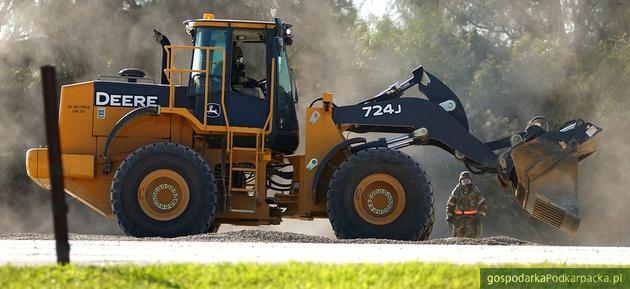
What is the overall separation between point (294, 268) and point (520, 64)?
27.5 metres

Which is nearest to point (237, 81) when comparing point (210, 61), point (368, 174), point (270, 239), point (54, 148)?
point (210, 61)

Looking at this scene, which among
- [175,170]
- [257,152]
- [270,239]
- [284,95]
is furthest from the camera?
[284,95]

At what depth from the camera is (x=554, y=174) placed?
1850 centimetres

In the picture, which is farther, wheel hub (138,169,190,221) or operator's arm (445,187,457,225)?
operator's arm (445,187,457,225)

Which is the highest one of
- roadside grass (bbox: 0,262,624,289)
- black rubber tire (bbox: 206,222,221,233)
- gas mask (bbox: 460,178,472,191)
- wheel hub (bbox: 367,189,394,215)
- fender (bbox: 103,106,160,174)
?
fender (bbox: 103,106,160,174)

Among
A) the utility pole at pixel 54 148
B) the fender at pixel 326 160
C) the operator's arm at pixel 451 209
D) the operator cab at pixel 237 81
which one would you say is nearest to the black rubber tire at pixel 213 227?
the operator cab at pixel 237 81

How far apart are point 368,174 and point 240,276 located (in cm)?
744

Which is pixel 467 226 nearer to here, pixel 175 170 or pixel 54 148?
pixel 175 170

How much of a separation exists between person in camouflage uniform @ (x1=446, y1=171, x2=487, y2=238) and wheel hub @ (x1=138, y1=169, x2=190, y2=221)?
6752 mm

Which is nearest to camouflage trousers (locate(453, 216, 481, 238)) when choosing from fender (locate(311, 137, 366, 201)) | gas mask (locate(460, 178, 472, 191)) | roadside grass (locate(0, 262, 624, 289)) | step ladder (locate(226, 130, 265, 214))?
gas mask (locate(460, 178, 472, 191))

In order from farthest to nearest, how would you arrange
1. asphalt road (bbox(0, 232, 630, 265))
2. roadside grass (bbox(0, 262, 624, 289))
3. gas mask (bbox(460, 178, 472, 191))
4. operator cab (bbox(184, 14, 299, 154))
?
gas mask (bbox(460, 178, 472, 191)) < operator cab (bbox(184, 14, 299, 154)) < asphalt road (bbox(0, 232, 630, 265)) < roadside grass (bbox(0, 262, 624, 289))

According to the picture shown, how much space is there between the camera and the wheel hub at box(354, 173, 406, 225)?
1839 cm

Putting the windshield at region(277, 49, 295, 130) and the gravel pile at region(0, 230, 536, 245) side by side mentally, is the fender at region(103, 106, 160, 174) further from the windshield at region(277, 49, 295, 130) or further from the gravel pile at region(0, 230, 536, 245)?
the windshield at region(277, 49, 295, 130)

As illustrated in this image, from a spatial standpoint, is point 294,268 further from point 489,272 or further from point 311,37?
point 311,37
